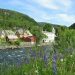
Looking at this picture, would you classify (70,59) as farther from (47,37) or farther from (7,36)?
(47,37)

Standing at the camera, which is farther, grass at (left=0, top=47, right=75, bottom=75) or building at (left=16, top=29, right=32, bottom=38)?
building at (left=16, top=29, right=32, bottom=38)

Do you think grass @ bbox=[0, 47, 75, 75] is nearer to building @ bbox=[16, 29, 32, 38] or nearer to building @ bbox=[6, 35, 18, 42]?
building @ bbox=[6, 35, 18, 42]

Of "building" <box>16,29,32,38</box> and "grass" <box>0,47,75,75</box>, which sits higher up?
"building" <box>16,29,32,38</box>

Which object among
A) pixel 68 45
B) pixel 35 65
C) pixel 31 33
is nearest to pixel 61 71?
pixel 35 65

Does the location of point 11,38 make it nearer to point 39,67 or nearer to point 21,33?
point 21,33

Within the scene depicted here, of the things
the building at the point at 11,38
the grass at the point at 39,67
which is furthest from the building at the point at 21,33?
the grass at the point at 39,67

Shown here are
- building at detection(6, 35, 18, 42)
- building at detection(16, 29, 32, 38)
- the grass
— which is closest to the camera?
the grass

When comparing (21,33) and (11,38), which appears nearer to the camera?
(11,38)

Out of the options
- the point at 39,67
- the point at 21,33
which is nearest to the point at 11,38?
the point at 21,33

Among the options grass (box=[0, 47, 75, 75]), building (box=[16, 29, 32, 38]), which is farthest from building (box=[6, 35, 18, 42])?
grass (box=[0, 47, 75, 75])

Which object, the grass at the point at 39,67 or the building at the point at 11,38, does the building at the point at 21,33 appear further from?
the grass at the point at 39,67

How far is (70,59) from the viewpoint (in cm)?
942

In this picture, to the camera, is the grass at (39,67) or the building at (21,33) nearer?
the grass at (39,67)

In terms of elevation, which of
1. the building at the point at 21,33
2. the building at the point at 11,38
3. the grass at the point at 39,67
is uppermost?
the building at the point at 21,33
